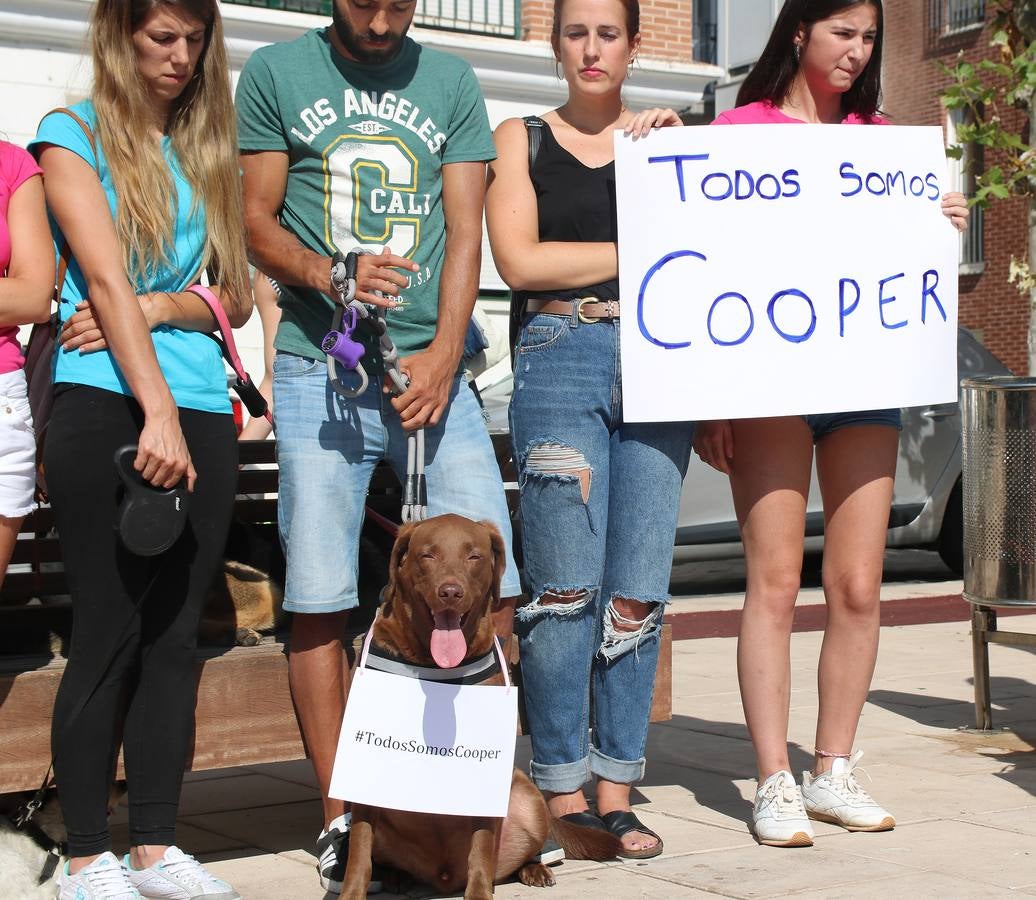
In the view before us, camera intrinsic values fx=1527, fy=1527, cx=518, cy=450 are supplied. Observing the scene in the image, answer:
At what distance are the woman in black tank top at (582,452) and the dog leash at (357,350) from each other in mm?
414

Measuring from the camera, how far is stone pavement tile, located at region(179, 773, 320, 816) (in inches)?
202

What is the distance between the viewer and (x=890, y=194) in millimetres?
4582

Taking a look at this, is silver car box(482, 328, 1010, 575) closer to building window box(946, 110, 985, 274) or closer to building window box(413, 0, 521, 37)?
building window box(413, 0, 521, 37)

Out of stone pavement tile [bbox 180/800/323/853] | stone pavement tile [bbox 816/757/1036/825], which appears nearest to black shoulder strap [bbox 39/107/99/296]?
stone pavement tile [bbox 180/800/323/853]

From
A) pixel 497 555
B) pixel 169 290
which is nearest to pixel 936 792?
pixel 497 555

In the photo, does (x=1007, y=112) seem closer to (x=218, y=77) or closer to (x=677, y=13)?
(x=677, y=13)

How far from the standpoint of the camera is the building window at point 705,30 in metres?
17.1

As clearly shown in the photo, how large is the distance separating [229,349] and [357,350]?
37cm

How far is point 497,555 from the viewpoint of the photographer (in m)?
3.93

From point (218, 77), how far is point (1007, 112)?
2557cm

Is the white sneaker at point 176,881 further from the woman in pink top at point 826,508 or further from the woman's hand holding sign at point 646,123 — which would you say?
the woman's hand holding sign at point 646,123

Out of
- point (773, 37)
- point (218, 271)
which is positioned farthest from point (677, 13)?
point (218, 271)

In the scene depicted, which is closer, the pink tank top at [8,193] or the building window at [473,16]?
the pink tank top at [8,193]

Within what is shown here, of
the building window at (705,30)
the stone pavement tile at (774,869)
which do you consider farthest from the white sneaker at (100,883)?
the building window at (705,30)
